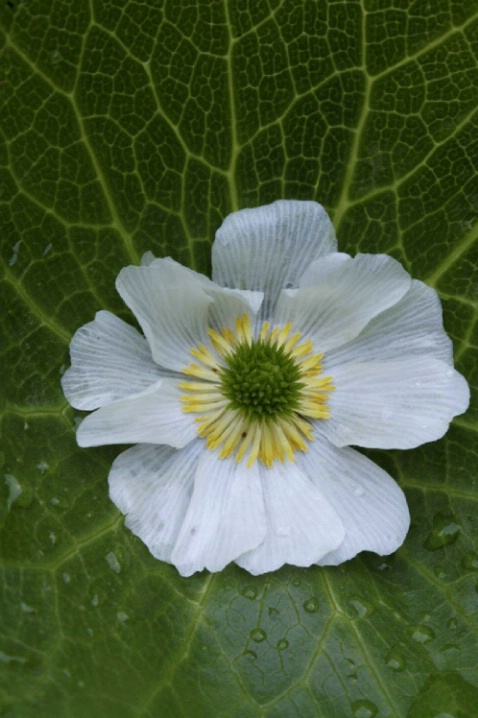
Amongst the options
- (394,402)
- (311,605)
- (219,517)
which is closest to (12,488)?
(219,517)

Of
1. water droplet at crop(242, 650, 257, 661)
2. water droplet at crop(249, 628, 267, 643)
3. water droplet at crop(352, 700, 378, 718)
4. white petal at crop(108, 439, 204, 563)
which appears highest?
white petal at crop(108, 439, 204, 563)

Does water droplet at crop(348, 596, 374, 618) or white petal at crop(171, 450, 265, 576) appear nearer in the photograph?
white petal at crop(171, 450, 265, 576)

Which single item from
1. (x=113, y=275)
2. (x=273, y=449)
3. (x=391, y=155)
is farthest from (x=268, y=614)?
(x=391, y=155)

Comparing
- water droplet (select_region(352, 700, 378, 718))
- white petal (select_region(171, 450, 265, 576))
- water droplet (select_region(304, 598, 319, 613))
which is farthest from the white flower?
water droplet (select_region(352, 700, 378, 718))

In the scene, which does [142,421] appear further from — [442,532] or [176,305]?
[442,532]

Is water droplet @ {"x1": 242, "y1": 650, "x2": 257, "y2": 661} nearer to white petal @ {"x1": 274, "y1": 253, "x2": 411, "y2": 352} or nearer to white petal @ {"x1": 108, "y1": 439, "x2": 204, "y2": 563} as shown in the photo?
white petal @ {"x1": 108, "y1": 439, "x2": 204, "y2": 563}

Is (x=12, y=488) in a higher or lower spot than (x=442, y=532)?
higher
